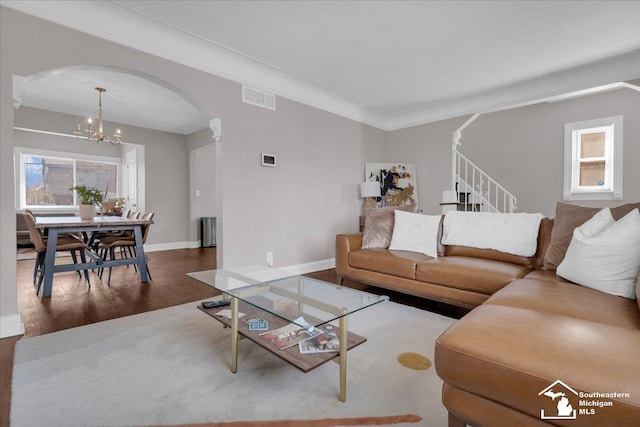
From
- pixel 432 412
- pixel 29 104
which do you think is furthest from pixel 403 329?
pixel 29 104

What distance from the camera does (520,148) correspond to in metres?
5.21

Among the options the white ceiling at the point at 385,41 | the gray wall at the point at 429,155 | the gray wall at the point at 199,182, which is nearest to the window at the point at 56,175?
the gray wall at the point at 199,182

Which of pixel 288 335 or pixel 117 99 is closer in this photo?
pixel 288 335

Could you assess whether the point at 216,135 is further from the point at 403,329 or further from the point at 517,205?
the point at 517,205

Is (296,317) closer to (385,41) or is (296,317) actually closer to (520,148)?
(385,41)

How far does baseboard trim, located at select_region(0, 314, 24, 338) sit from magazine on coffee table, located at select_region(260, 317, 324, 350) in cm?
195

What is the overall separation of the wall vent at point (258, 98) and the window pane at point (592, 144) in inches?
188

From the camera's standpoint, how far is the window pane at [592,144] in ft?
14.9

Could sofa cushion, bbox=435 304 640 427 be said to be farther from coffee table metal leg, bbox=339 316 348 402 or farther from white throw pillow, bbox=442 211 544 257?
white throw pillow, bbox=442 211 544 257

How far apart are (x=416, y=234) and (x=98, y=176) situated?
23.5 feet

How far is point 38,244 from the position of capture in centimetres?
318

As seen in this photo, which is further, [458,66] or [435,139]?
[435,139]

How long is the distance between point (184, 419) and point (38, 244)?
10.1ft


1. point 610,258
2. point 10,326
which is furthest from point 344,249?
point 10,326
